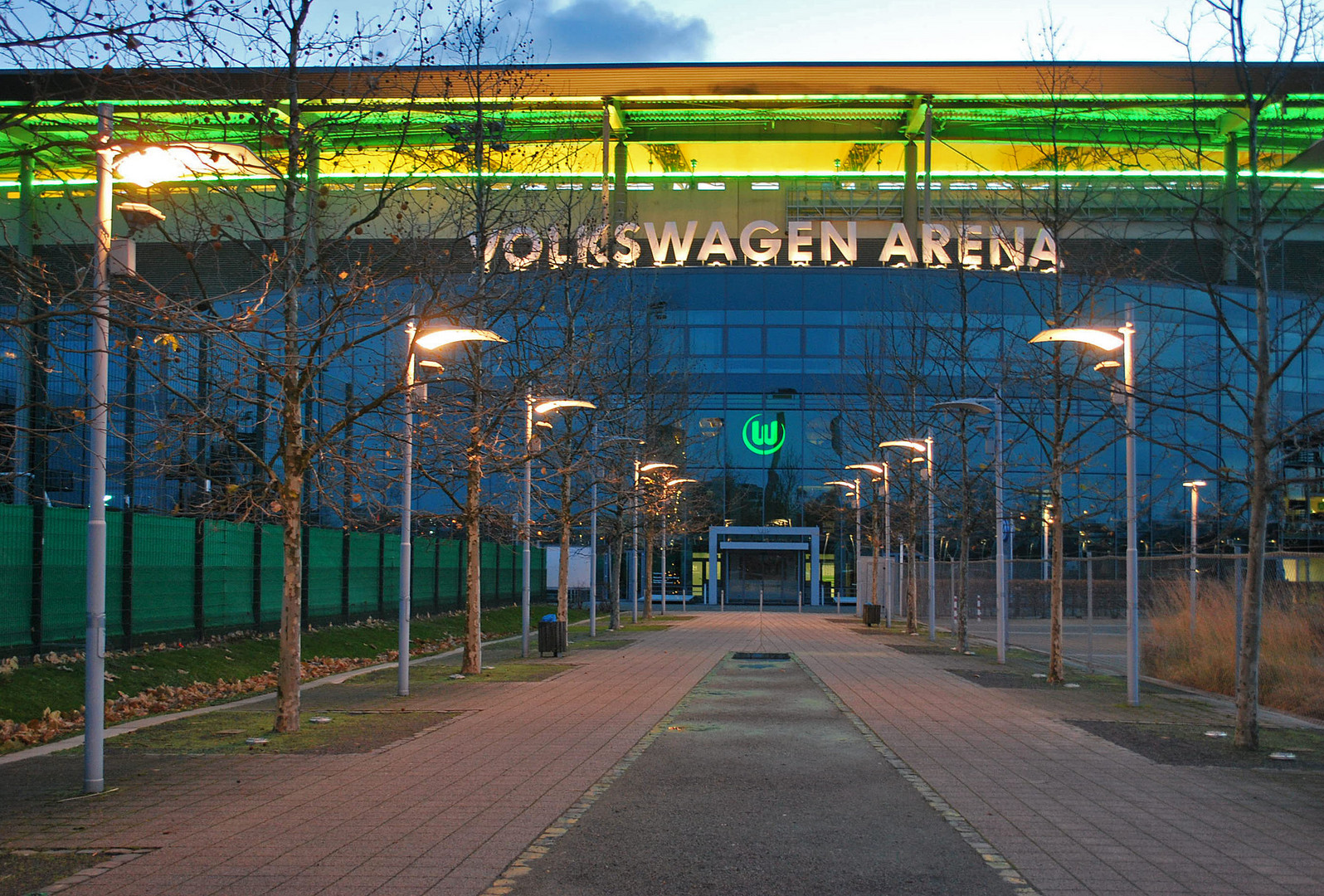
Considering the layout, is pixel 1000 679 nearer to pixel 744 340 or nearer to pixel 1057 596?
pixel 1057 596

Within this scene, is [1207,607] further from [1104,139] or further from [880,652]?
[1104,139]

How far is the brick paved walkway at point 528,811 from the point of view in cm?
735

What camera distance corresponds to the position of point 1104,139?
55406 mm

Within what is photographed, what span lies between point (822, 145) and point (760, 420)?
14.5m

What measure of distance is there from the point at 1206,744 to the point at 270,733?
33.5 feet

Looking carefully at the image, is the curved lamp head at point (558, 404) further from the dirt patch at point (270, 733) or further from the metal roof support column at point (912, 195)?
the metal roof support column at point (912, 195)

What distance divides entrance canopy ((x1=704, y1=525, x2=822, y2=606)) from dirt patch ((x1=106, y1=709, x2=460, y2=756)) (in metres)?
51.0

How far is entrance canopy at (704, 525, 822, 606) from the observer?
6619cm

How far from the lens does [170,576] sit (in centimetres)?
2119

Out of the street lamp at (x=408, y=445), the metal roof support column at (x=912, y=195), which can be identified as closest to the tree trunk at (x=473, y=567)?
the street lamp at (x=408, y=445)

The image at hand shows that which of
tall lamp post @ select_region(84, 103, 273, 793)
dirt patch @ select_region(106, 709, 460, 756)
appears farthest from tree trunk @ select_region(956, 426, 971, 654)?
tall lamp post @ select_region(84, 103, 273, 793)

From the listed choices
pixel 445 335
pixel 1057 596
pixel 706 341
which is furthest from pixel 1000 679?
pixel 706 341

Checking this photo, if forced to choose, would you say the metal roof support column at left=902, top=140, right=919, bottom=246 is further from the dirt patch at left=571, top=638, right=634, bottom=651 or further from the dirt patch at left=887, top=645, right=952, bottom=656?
the dirt patch at left=571, top=638, right=634, bottom=651

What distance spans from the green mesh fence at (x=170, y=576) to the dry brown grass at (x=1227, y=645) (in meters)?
16.3
